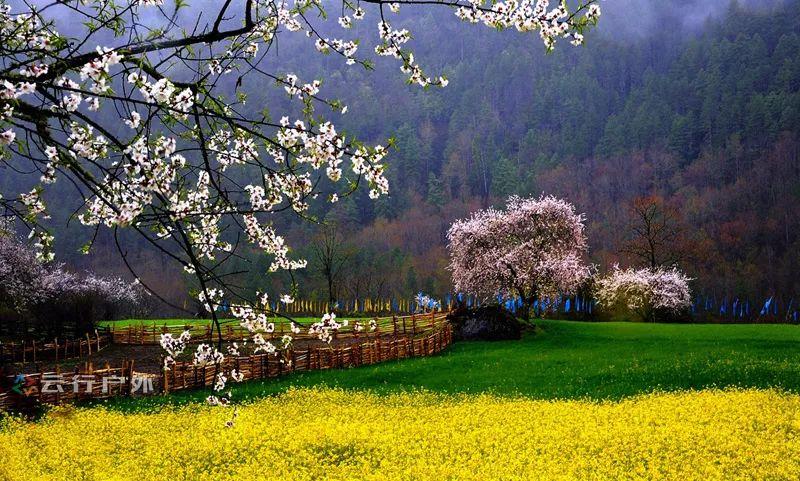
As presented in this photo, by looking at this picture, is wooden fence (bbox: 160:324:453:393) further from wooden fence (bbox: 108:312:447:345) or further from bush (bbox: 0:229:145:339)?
bush (bbox: 0:229:145:339)

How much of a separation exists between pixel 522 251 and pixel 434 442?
125ft

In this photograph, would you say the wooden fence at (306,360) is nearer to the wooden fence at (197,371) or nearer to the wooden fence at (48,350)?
the wooden fence at (197,371)

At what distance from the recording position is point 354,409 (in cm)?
2033

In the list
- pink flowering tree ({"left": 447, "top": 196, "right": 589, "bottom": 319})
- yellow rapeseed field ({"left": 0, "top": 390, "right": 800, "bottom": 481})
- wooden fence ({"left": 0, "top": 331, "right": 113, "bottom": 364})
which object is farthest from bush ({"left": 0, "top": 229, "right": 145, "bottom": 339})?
pink flowering tree ({"left": 447, "top": 196, "right": 589, "bottom": 319})

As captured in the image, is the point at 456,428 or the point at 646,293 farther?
the point at 646,293

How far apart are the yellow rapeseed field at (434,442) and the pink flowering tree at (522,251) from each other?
30.0 metres

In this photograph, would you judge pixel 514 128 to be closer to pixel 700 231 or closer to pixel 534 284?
pixel 700 231

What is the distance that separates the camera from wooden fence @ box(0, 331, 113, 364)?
37406mm

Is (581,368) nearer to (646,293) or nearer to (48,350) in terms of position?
(48,350)

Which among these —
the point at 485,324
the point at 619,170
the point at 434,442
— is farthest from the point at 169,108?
the point at 619,170

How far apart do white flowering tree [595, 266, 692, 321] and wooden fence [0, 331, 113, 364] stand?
149ft

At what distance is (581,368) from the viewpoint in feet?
96.9

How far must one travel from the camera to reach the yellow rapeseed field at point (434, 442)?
12.1 metres

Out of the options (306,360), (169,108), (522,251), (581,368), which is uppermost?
(522,251)
